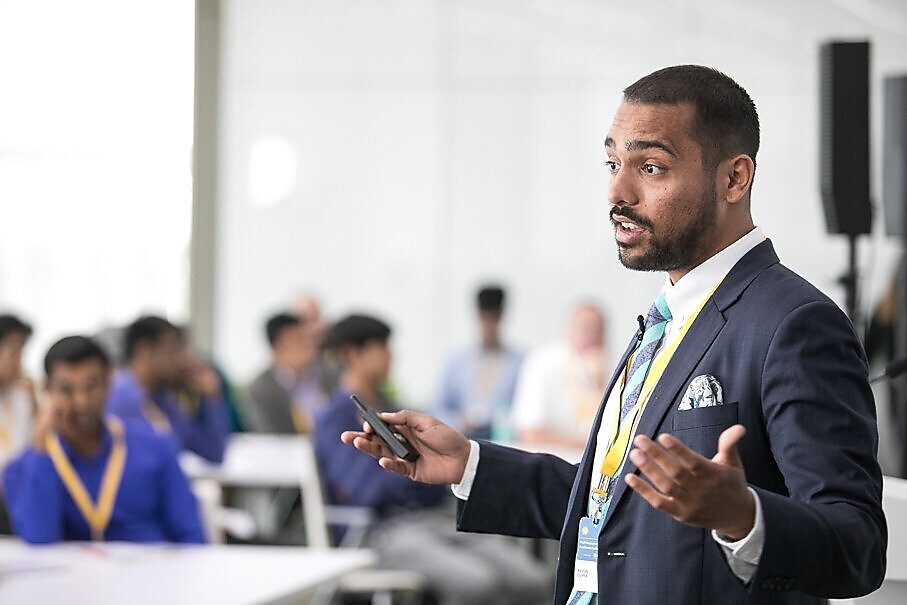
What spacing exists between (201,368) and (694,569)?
19.3ft

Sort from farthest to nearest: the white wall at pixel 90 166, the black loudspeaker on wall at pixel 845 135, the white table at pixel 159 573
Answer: the white wall at pixel 90 166
the black loudspeaker on wall at pixel 845 135
the white table at pixel 159 573

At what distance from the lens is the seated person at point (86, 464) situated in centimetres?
439

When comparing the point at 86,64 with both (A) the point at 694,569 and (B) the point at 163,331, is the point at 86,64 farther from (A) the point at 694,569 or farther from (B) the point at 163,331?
(A) the point at 694,569

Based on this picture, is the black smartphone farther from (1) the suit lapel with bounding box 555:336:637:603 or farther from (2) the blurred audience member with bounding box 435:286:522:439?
(2) the blurred audience member with bounding box 435:286:522:439

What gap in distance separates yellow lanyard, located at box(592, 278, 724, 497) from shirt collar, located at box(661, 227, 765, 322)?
14 mm

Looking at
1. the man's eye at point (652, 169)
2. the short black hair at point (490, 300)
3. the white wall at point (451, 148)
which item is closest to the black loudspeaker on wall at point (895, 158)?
the man's eye at point (652, 169)

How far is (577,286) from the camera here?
986 centimetres

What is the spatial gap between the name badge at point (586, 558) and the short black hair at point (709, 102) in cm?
50

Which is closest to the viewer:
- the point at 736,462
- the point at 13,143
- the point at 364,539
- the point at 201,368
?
the point at 736,462

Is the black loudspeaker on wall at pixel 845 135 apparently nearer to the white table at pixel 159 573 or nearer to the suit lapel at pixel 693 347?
the white table at pixel 159 573

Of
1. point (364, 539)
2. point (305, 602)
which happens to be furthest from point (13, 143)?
point (305, 602)

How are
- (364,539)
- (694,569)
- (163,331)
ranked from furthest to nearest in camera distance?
(163,331), (364,539), (694,569)

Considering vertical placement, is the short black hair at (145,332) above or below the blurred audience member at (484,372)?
above

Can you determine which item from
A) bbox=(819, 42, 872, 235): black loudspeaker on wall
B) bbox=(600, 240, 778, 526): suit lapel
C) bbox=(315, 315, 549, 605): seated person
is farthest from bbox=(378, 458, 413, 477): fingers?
bbox=(315, 315, 549, 605): seated person
